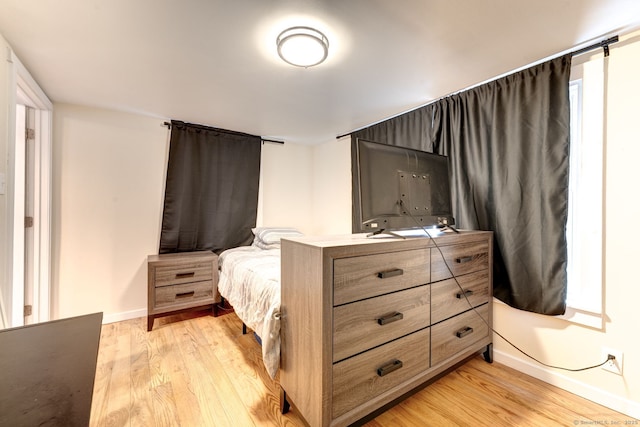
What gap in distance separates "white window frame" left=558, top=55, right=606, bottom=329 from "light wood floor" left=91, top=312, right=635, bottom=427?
55cm

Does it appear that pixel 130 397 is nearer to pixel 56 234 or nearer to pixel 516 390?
pixel 56 234

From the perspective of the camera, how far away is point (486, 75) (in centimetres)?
191

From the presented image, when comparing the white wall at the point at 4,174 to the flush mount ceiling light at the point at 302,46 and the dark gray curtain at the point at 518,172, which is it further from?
the dark gray curtain at the point at 518,172

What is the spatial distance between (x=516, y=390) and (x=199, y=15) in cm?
285

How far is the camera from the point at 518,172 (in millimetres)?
1832

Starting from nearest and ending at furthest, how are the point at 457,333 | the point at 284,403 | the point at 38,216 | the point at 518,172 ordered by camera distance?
1. the point at 284,403
2. the point at 457,333
3. the point at 518,172
4. the point at 38,216

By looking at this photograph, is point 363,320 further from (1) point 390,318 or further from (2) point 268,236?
(2) point 268,236

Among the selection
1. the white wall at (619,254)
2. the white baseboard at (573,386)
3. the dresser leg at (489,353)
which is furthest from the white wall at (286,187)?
the white wall at (619,254)

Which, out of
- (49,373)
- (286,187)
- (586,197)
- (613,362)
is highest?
(286,187)

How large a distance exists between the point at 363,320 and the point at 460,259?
0.88 metres

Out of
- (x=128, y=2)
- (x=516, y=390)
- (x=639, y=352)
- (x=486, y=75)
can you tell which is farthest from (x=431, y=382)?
(x=128, y=2)

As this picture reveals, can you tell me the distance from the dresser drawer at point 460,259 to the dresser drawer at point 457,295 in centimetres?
4

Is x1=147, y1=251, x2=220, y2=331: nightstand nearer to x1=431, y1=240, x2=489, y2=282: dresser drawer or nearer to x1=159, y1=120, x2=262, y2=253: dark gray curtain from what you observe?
x1=159, y1=120, x2=262, y2=253: dark gray curtain

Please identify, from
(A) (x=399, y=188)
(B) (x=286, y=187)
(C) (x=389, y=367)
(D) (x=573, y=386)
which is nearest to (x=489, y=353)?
(D) (x=573, y=386)
